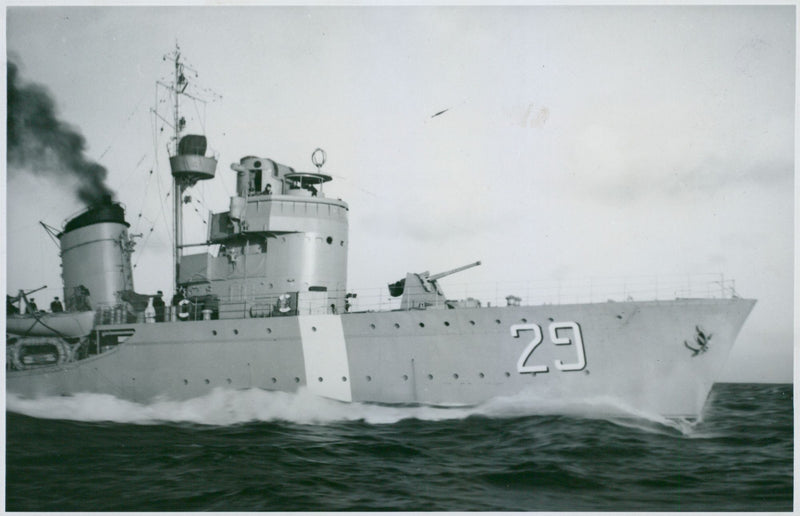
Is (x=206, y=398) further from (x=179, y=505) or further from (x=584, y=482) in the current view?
(x=584, y=482)

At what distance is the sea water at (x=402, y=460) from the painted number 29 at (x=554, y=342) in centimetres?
63

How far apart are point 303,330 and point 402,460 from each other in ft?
14.7

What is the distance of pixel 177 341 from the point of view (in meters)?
16.9

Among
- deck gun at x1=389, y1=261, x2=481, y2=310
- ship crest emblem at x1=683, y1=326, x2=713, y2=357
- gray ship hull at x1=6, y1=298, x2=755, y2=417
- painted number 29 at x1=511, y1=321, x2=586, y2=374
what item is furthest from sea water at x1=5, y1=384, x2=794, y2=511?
deck gun at x1=389, y1=261, x2=481, y2=310

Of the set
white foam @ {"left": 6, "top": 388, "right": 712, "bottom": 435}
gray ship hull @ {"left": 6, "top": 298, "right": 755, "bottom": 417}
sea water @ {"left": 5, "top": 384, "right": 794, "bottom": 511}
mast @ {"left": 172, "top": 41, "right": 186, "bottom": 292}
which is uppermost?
mast @ {"left": 172, "top": 41, "right": 186, "bottom": 292}

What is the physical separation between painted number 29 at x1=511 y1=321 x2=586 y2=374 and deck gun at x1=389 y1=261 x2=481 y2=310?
6.43 ft

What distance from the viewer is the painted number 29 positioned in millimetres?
14039

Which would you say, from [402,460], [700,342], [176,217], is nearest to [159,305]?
[176,217]

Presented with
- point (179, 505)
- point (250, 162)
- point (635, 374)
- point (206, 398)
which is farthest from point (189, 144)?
point (635, 374)

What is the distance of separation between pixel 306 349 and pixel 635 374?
6.41 metres

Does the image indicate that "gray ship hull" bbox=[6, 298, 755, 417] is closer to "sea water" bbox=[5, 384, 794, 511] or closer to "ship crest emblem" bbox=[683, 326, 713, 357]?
"ship crest emblem" bbox=[683, 326, 713, 357]

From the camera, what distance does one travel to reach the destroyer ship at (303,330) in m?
13.9

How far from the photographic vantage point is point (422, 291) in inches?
620

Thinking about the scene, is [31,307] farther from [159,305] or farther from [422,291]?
[422,291]
